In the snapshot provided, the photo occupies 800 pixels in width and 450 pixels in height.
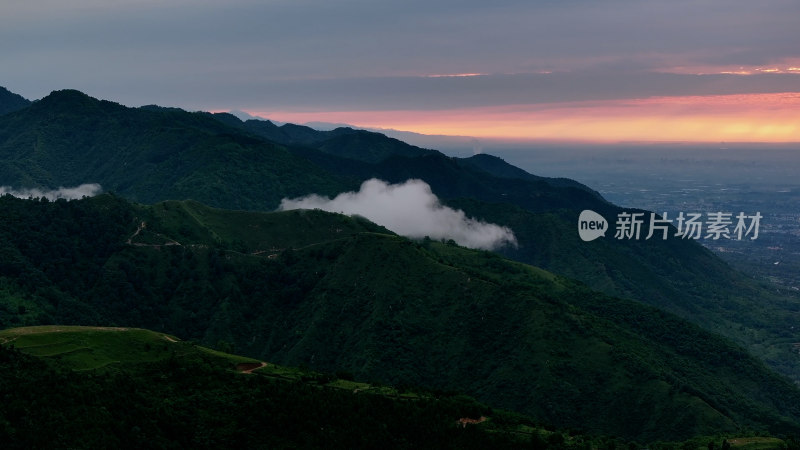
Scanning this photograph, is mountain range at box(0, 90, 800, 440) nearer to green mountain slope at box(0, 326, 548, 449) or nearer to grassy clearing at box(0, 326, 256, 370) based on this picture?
green mountain slope at box(0, 326, 548, 449)

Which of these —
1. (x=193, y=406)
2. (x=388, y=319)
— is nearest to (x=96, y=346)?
(x=193, y=406)

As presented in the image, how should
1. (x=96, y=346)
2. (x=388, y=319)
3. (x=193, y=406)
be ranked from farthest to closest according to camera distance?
1. (x=388, y=319)
2. (x=96, y=346)
3. (x=193, y=406)

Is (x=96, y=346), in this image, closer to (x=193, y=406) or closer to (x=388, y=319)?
(x=193, y=406)

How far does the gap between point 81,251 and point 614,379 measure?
131 meters

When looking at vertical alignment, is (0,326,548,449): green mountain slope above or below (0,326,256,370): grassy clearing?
below

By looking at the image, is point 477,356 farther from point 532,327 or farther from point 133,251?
point 133,251

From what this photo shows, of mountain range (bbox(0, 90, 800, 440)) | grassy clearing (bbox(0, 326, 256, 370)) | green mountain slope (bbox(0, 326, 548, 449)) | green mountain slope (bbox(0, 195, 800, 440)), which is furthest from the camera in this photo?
green mountain slope (bbox(0, 195, 800, 440))

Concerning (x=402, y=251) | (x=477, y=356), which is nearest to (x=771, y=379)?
(x=477, y=356)

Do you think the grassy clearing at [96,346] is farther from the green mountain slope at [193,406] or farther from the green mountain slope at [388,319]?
the green mountain slope at [388,319]

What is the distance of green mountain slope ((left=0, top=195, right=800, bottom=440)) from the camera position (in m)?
141

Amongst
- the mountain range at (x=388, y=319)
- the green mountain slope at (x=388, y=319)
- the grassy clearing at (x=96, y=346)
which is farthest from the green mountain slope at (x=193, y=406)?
the mountain range at (x=388, y=319)

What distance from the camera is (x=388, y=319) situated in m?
164

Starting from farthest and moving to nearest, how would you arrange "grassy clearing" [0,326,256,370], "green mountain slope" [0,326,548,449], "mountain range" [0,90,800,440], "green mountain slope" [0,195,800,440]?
"green mountain slope" [0,195,800,440] → "mountain range" [0,90,800,440] → "grassy clearing" [0,326,256,370] → "green mountain slope" [0,326,548,449]

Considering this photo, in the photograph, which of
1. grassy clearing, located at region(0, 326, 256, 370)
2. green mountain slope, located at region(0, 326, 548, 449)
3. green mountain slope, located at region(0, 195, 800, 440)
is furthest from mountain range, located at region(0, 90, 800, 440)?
grassy clearing, located at region(0, 326, 256, 370)
